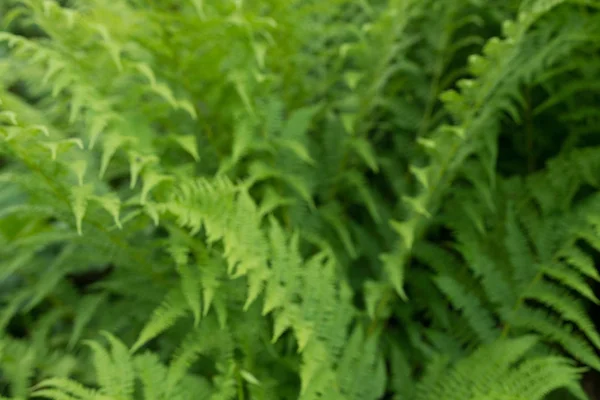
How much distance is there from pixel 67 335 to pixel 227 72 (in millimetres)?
980

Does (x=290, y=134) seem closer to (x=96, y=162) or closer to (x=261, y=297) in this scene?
(x=261, y=297)

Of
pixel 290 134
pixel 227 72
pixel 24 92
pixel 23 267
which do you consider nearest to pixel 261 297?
pixel 290 134

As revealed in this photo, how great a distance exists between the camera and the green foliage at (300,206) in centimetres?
123

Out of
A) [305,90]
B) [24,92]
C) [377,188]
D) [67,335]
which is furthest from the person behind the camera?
[24,92]

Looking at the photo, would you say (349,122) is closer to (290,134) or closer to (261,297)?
(290,134)

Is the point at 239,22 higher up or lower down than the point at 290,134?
higher up

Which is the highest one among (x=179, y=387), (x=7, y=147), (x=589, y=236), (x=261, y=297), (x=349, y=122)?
(x=589, y=236)

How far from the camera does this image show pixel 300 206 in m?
1.63

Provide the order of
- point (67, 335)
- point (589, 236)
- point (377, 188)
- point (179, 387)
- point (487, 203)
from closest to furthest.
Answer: point (179, 387)
point (589, 236)
point (487, 203)
point (67, 335)
point (377, 188)

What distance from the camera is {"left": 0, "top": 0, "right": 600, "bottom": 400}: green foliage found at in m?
1.23

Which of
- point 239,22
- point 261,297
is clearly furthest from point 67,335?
point 239,22

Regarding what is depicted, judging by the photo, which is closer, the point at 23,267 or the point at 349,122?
the point at 349,122

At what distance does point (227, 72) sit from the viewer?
5.23 feet

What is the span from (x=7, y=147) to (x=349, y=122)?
0.91 metres
